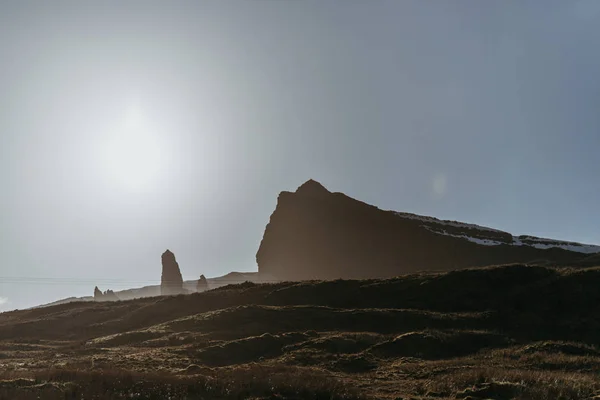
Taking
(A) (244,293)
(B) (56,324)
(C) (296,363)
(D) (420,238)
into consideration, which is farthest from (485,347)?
(D) (420,238)

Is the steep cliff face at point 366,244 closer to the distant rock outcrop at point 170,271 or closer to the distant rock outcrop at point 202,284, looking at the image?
the distant rock outcrop at point 202,284

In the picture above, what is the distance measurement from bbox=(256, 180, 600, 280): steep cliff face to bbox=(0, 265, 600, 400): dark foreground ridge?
42.7 m

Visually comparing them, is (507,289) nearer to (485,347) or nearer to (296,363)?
(485,347)

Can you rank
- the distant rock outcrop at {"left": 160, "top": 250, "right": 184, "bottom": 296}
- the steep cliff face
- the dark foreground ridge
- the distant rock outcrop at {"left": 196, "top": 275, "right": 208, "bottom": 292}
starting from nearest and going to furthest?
1. the dark foreground ridge
2. the steep cliff face
3. the distant rock outcrop at {"left": 160, "top": 250, "right": 184, "bottom": 296}
4. the distant rock outcrop at {"left": 196, "top": 275, "right": 208, "bottom": 292}

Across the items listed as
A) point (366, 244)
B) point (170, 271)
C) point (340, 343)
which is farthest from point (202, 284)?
point (340, 343)

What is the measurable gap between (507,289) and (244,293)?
89.3 ft

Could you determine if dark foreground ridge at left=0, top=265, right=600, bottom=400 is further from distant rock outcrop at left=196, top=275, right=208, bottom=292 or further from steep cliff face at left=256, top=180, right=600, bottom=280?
distant rock outcrop at left=196, top=275, right=208, bottom=292

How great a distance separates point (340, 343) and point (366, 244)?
215 feet

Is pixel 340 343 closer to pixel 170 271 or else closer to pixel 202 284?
pixel 202 284

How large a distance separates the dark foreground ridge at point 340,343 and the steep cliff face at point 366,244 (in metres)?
42.7

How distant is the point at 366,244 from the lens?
9119cm

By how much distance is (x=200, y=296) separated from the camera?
4847 centimetres

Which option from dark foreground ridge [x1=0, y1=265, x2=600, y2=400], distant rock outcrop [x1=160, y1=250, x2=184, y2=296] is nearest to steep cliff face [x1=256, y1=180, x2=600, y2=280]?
dark foreground ridge [x1=0, y1=265, x2=600, y2=400]

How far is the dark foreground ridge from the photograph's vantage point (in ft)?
49.6
